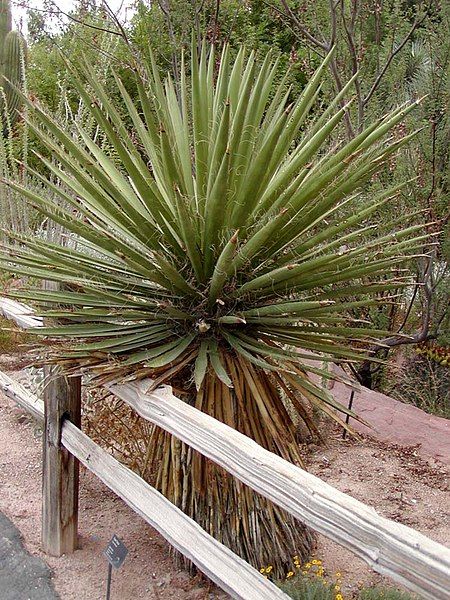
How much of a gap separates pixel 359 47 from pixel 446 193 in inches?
55.8

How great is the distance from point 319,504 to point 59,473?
1.91 meters

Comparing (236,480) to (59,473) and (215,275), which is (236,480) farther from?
(59,473)

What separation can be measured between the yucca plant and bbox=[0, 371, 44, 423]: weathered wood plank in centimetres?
117

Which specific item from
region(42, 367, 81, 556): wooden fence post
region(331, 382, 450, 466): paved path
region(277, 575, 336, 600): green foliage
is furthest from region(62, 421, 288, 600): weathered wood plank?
region(331, 382, 450, 466): paved path

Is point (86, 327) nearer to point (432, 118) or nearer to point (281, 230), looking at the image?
point (281, 230)

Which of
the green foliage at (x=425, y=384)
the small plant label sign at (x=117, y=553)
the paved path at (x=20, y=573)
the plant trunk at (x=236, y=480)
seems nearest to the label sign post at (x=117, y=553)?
the small plant label sign at (x=117, y=553)

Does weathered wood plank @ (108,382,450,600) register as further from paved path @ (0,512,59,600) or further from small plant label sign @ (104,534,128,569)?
paved path @ (0,512,59,600)

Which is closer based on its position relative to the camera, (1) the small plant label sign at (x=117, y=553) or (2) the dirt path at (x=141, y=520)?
(1) the small plant label sign at (x=117, y=553)

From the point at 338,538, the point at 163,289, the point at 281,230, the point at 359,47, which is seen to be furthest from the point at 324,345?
the point at 359,47

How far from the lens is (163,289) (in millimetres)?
2953

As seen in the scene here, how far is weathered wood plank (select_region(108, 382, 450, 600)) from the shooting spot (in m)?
1.50

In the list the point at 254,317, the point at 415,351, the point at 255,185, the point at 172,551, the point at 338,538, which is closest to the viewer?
the point at 338,538

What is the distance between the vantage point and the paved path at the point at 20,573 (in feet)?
10.3

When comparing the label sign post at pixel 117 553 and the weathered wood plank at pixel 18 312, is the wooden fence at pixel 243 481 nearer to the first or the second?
the label sign post at pixel 117 553
